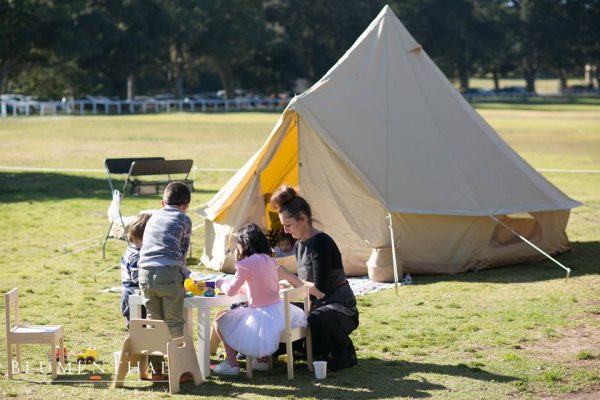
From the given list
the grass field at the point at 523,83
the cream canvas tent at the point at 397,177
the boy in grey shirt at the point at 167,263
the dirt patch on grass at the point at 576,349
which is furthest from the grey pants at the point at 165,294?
the grass field at the point at 523,83

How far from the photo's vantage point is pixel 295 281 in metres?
8.25

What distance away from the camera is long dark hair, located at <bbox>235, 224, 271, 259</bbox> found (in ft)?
26.5

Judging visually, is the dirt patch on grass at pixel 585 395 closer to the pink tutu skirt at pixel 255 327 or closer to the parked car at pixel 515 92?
the pink tutu skirt at pixel 255 327

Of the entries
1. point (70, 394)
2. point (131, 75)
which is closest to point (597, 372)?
point (70, 394)

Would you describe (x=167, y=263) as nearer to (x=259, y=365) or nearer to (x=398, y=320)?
(x=259, y=365)

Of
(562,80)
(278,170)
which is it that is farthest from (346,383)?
(562,80)

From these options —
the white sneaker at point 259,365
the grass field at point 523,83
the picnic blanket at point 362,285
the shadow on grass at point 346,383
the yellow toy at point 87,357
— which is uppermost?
the grass field at point 523,83

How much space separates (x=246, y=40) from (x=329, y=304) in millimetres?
68607

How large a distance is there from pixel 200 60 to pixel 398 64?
6931 centimetres

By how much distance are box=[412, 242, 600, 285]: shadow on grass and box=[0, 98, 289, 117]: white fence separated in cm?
4481

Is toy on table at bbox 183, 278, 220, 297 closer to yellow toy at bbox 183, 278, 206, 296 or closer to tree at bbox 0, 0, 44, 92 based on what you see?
yellow toy at bbox 183, 278, 206, 296

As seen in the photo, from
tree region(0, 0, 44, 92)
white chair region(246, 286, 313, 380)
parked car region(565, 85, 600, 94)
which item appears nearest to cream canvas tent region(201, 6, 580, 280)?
white chair region(246, 286, 313, 380)

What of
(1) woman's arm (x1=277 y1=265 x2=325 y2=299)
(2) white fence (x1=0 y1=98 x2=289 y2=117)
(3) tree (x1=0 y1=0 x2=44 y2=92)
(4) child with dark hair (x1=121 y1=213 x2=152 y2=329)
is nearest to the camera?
(1) woman's arm (x1=277 y1=265 x2=325 y2=299)

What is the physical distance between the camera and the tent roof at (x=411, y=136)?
498 inches
